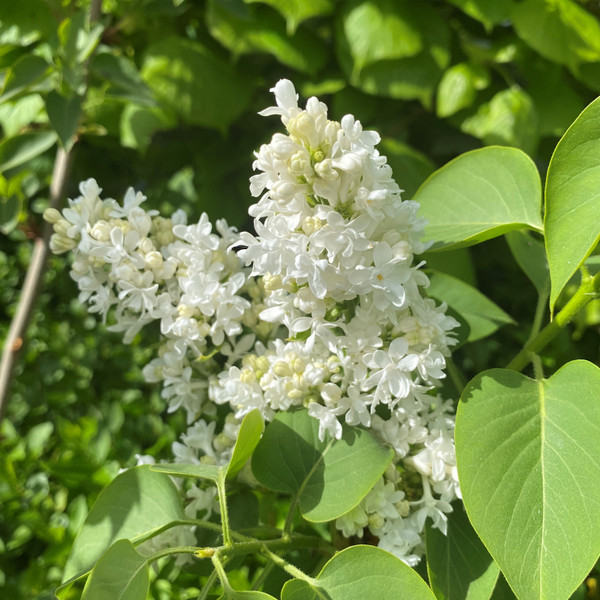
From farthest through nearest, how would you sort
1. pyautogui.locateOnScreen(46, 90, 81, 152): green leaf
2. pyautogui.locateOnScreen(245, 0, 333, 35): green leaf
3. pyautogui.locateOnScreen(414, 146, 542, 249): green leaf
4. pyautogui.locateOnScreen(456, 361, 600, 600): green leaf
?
pyautogui.locateOnScreen(245, 0, 333, 35): green leaf < pyautogui.locateOnScreen(46, 90, 81, 152): green leaf < pyautogui.locateOnScreen(414, 146, 542, 249): green leaf < pyautogui.locateOnScreen(456, 361, 600, 600): green leaf

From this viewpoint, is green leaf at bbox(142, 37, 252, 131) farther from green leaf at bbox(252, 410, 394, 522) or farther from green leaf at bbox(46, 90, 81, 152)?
green leaf at bbox(252, 410, 394, 522)

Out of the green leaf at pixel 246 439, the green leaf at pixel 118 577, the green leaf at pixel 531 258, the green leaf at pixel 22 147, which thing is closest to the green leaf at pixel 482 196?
the green leaf at pixel 531 258

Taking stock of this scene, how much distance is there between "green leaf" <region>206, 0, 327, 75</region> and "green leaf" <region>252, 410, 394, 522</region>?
1.96ft

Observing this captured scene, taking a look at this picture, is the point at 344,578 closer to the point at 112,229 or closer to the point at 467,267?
the point at 112,229

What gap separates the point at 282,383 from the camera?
479 millimetres

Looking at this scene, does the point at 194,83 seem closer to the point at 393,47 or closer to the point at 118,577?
the point at 393,47

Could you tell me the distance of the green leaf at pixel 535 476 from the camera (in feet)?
1.27

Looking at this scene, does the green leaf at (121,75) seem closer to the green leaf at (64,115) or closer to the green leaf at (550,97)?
the green leaf at (64,115)

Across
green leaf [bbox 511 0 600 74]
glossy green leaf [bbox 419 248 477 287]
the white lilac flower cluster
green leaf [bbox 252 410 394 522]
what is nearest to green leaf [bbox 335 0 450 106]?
green leaf [bbox 511 0 600 74]

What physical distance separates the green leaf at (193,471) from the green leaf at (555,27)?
2.43 feet

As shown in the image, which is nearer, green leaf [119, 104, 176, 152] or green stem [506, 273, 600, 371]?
green stem [506, 273, 600, 371]

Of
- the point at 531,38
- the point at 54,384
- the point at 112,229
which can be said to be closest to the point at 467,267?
the point at 531,38

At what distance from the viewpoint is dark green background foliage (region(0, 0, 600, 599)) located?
0.77 m

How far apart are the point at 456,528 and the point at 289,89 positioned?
0.34m
